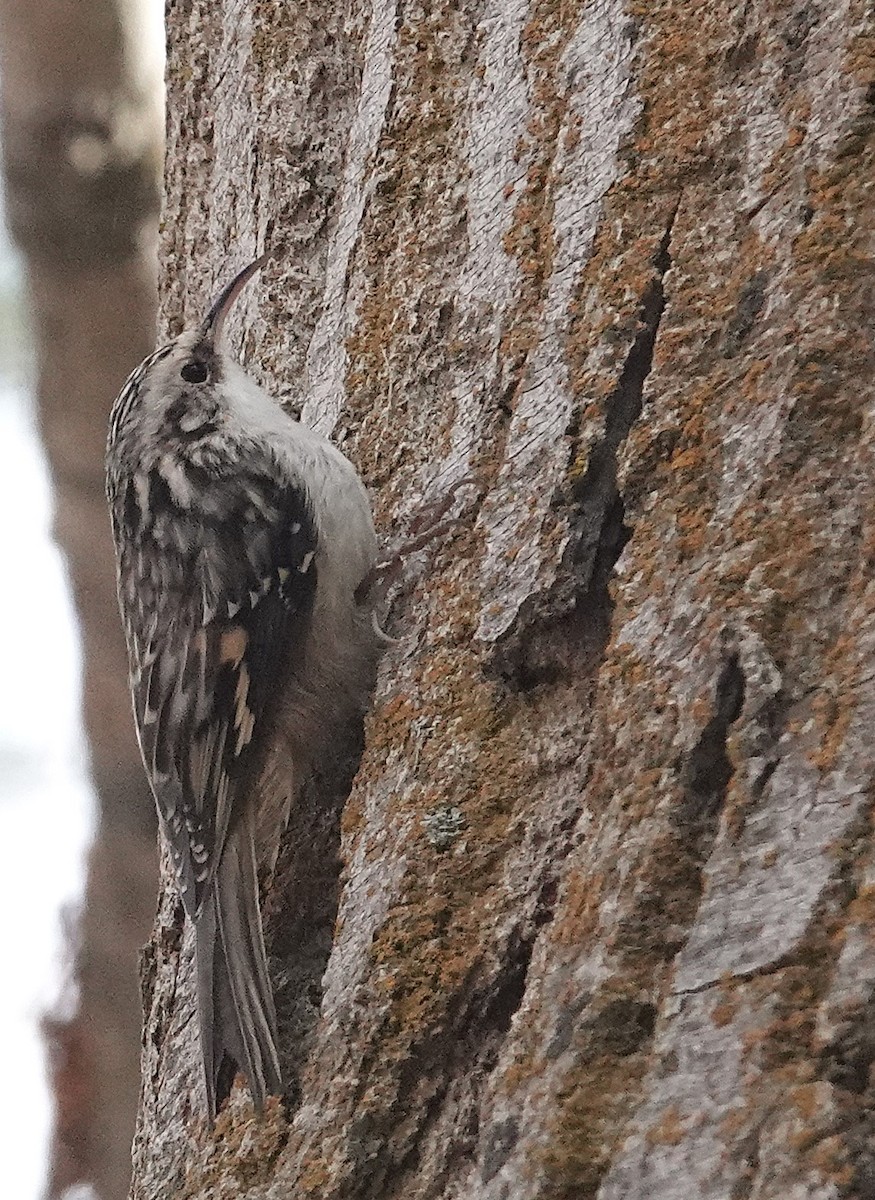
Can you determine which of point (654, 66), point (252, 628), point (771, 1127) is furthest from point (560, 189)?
point (771, 1127)

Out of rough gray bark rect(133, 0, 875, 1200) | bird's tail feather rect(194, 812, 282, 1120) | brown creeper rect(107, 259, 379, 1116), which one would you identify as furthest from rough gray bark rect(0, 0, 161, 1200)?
bird's tail feather rect(194, 812, 282, 1120)

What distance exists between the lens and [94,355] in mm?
2863

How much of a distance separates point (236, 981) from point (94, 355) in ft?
5.55

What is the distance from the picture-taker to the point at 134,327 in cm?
288

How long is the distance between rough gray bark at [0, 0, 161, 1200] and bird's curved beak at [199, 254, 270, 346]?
735 mm

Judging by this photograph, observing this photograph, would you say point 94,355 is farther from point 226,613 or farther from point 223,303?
point 226,613

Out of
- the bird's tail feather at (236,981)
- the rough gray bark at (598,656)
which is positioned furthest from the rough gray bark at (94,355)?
the bird's tail feather at (236,981)

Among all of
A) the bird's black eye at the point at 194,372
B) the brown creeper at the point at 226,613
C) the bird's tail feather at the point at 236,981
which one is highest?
the bird's black eye at the point at 194,372

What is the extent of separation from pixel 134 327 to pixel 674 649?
2016 millimetres

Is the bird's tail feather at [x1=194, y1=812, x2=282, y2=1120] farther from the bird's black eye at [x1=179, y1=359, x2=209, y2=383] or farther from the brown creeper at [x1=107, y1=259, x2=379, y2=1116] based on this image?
the bird's black eye at [x1=179, y1=359, x2=209, y2=383]

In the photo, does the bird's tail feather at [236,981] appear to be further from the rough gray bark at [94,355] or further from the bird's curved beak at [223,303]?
the rough gray bark at [94,355]

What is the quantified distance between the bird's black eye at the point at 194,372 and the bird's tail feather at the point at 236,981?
0.76 m

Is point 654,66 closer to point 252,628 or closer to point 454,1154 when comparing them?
point 252,628

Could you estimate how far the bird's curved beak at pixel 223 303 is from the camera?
201 cm
